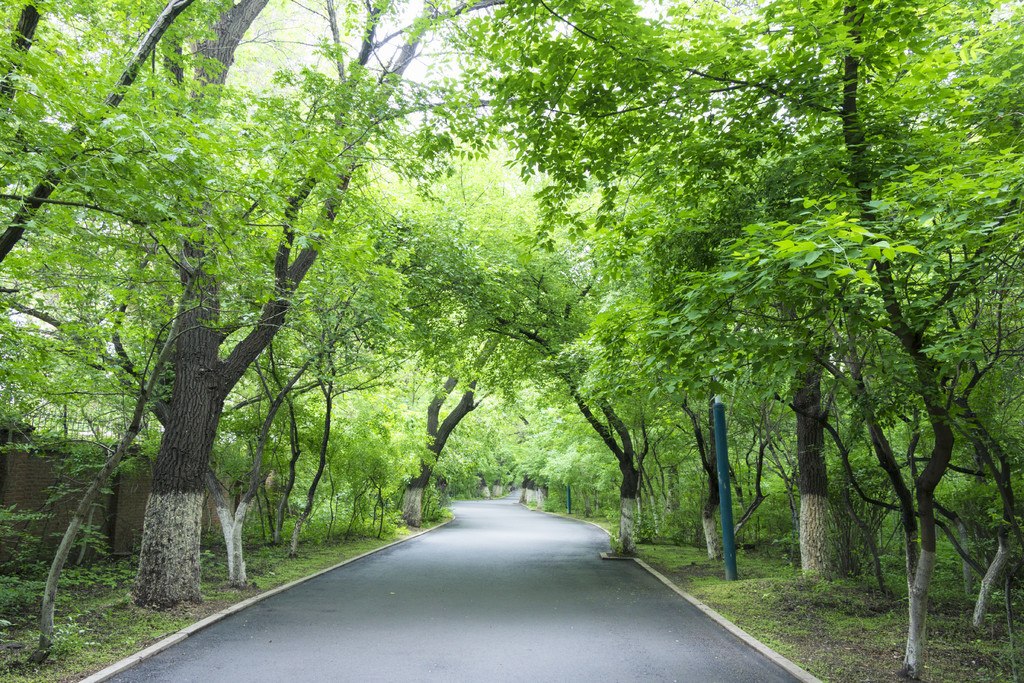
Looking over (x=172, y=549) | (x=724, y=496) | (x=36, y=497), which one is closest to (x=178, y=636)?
(x=172, y=549)

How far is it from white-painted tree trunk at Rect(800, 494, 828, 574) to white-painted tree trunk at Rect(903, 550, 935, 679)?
3.87 m

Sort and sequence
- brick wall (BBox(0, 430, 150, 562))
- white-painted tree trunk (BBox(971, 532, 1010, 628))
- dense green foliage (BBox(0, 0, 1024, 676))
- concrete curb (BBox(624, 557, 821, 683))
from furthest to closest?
brick wall (BBox(0, 430, 150, 562))
white-painted tree trunk (BBox(971, 532, 1010, 628))
concrete curb (BBox(624, 557, 821, 683))
dense green foliage (BBox(0, 0, 1024, 676))

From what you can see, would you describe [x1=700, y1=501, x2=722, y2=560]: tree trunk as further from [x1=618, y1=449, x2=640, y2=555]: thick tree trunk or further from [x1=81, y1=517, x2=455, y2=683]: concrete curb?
[x1=81, y1=517, x2=455, y2=683]: concrete curb

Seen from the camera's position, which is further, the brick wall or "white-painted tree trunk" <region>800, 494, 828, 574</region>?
the brick wall

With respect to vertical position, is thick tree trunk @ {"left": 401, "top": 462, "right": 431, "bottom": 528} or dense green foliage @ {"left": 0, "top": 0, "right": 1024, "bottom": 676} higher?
dense green foliage @ {"left": 0, "top": 0, "right": 1024, "bottom": 676}

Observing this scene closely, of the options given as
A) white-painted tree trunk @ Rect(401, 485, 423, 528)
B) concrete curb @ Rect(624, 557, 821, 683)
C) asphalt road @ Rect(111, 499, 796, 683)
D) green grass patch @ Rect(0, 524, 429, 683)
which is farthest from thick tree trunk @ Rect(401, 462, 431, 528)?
concrete curb @ Rect(624, 557, 821, 683)

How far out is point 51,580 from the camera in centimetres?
568

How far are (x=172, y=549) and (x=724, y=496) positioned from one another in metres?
8.79

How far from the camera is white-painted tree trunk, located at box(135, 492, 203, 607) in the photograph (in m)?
8.06

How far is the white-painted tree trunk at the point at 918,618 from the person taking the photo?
204 inches

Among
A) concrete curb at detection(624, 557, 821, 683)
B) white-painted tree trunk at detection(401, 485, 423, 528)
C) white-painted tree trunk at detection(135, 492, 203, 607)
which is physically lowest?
white-painted tree trunk at detection(401, 485, 423, 528)

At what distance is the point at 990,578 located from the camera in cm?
655

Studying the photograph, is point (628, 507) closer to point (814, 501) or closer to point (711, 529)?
point (711, 529)

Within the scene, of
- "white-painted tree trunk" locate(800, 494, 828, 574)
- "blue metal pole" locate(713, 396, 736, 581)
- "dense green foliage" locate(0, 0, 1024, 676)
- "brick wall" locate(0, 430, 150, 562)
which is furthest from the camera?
"blue metal pole" locate(713, 396, 736, 581)
